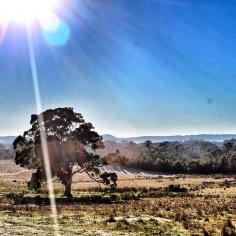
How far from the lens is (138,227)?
90.6ft

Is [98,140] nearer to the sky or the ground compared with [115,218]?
nearer to the sky

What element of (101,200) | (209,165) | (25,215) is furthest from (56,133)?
(209,165)

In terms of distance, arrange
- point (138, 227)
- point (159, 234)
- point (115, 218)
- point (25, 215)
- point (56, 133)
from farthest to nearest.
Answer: point (56, 133)
point (25, 215)
point (115, 218)
point (138, 227)
point (159, 234)

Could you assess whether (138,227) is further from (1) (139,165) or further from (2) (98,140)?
(1) (139,165)

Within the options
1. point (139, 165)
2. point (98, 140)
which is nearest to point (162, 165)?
point (139, 165)

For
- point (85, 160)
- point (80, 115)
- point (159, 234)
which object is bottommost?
point (159, 234)

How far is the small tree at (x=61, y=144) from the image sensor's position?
57.1m

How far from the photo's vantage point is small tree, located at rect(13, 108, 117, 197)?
57125 mm

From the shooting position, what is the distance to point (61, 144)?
57812mm

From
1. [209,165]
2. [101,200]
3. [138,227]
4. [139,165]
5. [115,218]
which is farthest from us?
[139,165]

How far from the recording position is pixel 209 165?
15325 centimetres

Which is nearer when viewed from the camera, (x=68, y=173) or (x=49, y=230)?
(x=49, y=230)

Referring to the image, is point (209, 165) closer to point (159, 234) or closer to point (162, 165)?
point (162, 165)

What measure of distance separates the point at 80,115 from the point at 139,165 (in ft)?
370
